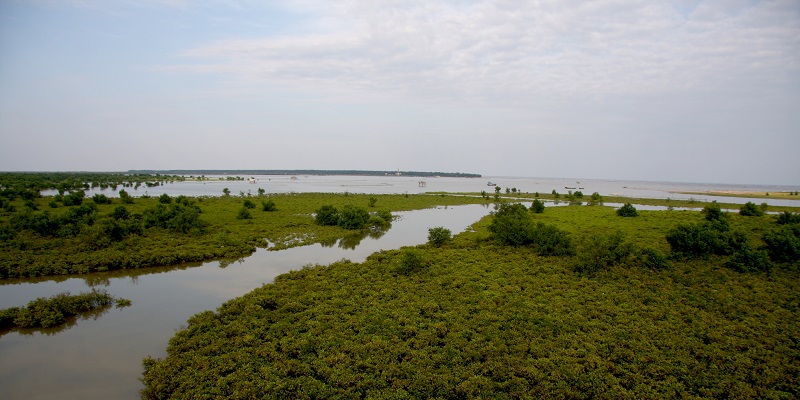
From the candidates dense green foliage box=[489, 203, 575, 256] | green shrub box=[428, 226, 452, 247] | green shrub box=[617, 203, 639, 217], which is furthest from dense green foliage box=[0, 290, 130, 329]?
green shrub box=[617, 203, 639, 217]

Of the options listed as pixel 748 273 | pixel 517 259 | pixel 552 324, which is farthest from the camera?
pixel 517 259

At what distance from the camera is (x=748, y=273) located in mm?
18203

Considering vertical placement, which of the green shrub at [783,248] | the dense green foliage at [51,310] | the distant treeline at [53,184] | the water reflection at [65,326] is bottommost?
the water reflection at [65,326]

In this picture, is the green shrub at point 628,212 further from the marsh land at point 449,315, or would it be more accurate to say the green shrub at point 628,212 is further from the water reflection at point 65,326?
the water reflection at point 65,326

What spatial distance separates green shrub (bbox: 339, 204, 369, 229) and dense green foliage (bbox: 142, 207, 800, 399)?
49.0ft

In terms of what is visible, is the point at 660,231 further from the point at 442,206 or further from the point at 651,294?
the point at 442,206

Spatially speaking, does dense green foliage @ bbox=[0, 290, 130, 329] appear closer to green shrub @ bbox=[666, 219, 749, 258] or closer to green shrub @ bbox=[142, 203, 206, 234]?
green shrub @ bbox=[142, 203, 206, 234]

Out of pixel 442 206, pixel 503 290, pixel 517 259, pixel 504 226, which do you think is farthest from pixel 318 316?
pixel 442 206

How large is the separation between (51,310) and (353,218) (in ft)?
74.5

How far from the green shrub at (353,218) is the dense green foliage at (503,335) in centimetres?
1494

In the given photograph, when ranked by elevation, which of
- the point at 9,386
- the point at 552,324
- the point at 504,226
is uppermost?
the point at 504,226

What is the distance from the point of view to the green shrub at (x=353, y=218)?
3482 centimetres

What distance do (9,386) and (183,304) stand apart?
600cm

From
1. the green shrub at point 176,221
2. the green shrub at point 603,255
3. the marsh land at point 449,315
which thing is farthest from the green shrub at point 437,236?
the green shrub at point 176,221
